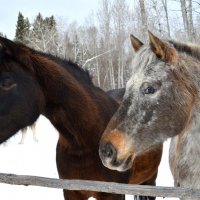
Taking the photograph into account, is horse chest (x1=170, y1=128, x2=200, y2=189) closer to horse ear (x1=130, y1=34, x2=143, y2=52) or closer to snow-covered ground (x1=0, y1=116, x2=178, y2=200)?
horse ear (x1=130, y1=34, x2=143, y2=52)

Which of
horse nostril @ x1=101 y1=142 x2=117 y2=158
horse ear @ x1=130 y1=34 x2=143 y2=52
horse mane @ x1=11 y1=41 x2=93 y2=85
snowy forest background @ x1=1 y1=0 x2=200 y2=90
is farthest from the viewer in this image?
snowy forest background @ x1=1 y1=0 x2=200 y2=90

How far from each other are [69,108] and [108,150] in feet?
2.97

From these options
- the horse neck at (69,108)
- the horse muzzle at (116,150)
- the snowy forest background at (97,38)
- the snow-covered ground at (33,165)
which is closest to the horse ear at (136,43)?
the horse neck at (69,108)

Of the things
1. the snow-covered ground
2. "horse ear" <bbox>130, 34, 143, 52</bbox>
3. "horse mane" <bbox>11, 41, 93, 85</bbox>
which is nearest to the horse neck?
"horse mane" <bbox>11, 41, 93, 85</bbox>

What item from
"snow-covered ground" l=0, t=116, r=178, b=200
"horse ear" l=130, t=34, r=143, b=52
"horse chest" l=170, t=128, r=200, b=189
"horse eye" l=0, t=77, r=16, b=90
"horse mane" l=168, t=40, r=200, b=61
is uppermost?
"horse ear" l=130, t=34, r=143, b=52

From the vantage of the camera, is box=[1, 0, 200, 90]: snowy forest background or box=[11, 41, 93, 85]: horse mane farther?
box=[1, 0, 200, 90]: snowy forest background

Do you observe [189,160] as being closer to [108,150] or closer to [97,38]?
[108,150]

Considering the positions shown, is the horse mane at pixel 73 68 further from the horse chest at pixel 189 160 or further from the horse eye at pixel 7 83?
the horse chest at pixel 189 160

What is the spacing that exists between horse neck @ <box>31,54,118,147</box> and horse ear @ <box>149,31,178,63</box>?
1.04 m

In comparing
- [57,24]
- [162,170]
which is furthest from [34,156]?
[57,24]

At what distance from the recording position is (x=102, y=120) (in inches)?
140

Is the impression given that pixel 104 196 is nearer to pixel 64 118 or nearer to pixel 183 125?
pixel 64 118

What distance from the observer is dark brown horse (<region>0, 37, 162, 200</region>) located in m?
3.10

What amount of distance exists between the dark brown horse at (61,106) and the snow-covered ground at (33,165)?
481 mm
